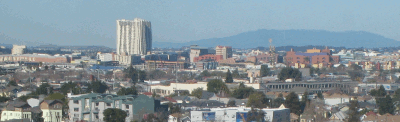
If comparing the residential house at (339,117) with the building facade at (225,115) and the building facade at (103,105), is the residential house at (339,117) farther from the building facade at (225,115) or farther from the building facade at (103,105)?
the building facade at (103,105)

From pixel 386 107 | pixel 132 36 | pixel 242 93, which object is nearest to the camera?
pixel 386 107

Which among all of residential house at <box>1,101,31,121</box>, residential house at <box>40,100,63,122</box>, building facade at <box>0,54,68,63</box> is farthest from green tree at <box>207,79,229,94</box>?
building facade at <box>0,54,68,63</box>

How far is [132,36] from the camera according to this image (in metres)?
87.1

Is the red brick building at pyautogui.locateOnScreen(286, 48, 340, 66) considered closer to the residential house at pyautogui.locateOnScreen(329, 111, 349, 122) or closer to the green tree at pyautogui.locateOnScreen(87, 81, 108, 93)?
the green tree at pyautogui.locateOnScreen(87, 81, 108, 93)

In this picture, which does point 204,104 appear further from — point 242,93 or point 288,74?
point 288,74

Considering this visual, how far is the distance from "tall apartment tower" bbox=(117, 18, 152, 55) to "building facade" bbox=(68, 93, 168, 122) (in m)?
68.2

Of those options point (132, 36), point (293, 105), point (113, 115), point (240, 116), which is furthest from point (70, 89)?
point (132, 36)

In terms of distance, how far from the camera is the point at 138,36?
8669 cm

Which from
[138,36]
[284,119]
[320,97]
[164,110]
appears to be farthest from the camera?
[138,36]

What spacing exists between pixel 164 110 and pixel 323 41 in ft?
596

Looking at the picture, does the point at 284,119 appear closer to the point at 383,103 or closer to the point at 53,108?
the point at 383,103

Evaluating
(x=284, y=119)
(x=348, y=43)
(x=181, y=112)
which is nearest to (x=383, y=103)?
(x=284, y=119)

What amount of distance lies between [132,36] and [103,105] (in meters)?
69.3

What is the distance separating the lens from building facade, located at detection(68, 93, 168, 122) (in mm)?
17828
